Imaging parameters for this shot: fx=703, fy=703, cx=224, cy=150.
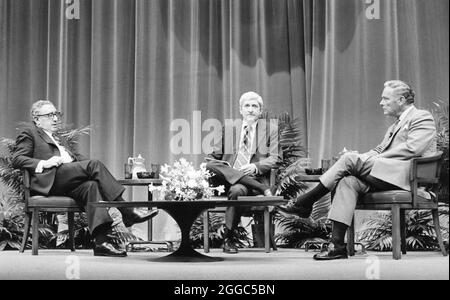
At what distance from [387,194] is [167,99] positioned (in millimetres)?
→ 3275

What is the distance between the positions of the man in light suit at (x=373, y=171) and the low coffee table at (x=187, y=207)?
434mm

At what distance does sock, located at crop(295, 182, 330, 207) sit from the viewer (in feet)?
15.2

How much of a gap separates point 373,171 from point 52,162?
7.53 ft

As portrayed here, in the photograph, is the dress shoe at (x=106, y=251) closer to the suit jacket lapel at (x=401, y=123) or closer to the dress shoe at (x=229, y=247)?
the dress shoe at (x=229, y=247)

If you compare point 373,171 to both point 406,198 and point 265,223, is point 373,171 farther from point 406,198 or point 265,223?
point 265,223

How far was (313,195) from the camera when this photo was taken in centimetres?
466

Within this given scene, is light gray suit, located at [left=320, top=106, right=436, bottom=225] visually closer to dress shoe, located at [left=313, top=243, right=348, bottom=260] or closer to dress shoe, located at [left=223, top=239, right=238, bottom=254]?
dress shoe, located at [left=313, top=243, right=348, bottom=260]

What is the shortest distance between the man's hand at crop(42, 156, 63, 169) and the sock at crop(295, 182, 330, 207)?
1779 mm

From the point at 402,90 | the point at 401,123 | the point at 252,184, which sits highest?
the point at 402,90

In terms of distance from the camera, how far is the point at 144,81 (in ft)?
23.6

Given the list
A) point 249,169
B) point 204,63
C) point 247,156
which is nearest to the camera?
point 249,169

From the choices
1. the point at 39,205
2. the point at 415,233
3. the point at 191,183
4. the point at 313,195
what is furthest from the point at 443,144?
the point at 39,205

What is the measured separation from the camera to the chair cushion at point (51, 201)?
16.6 ft

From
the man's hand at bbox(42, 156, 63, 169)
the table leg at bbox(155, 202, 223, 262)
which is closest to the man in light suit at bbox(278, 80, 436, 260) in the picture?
the table leg at bbox(155, 202, 223, 262)
